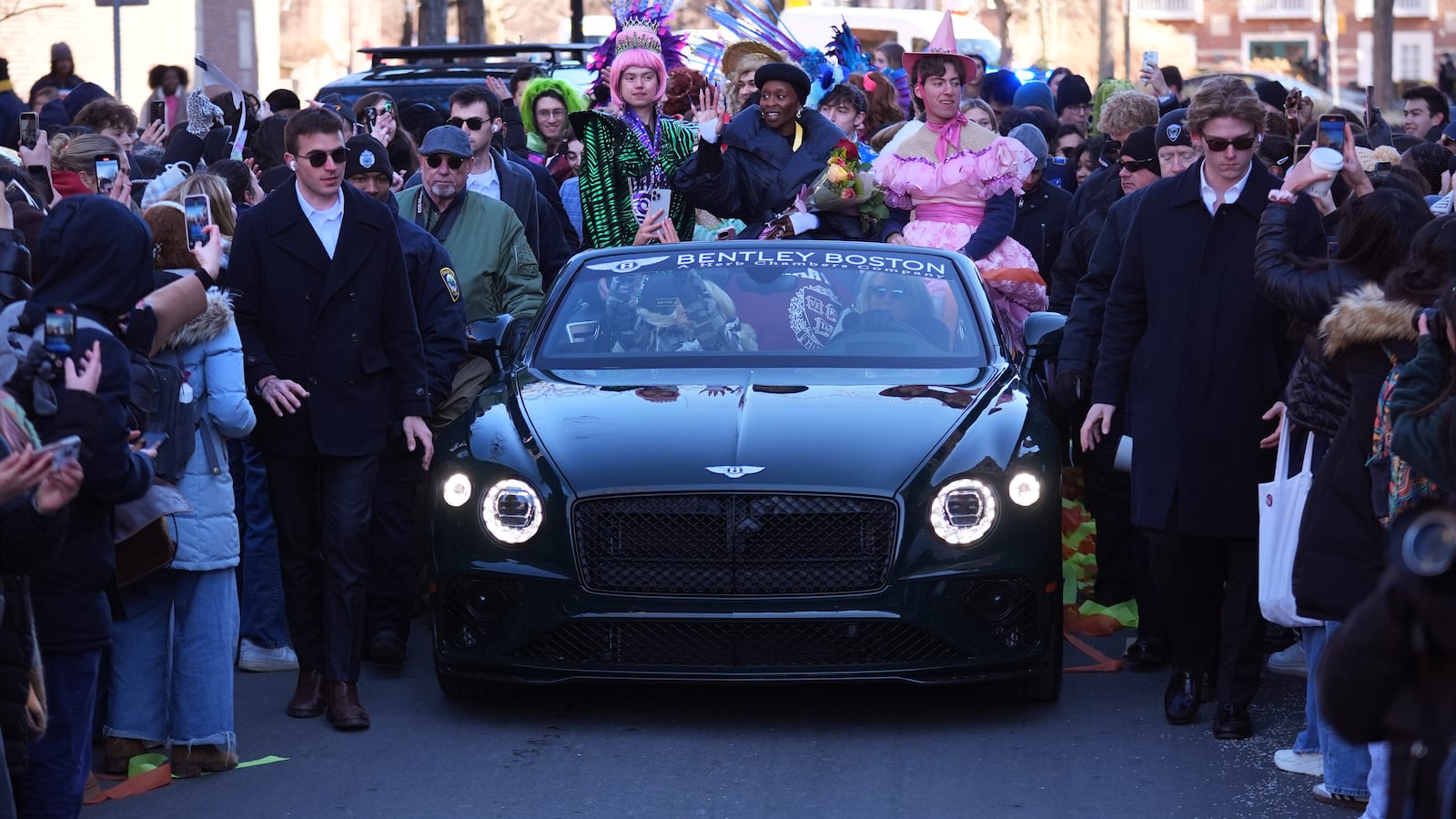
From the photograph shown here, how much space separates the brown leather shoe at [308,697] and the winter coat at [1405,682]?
459 centimetres

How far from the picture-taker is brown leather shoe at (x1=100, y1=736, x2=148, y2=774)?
651 cm

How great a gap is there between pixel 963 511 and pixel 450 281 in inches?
96.4

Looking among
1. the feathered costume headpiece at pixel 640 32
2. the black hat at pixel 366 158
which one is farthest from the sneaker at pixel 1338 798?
the feathered costume headpiece at pixel 640 32

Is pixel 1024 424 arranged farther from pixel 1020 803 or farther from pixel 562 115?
pixel 562 115

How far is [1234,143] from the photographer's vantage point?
7.09 m

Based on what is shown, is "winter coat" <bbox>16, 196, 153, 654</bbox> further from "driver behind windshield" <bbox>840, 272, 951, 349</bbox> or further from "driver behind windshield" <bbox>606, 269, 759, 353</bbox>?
"driver behind windshield" <bbox>840, 272, 951, 349</bbox>

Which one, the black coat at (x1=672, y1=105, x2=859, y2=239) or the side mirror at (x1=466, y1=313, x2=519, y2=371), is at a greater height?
the black coat at (x1=672, y1=105, x2=859, y2=239)

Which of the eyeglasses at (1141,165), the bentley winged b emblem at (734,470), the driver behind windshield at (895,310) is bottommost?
the bentley winged b emblem at (734,470)

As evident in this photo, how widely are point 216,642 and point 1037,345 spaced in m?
3.19

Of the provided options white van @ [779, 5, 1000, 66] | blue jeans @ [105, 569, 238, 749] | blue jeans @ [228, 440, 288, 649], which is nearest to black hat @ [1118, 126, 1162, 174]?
blue jeans @ [228, 440, 288, 649]

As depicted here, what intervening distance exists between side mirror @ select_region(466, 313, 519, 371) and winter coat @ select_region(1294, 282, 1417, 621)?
11.2ft

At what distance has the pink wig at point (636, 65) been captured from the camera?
10602mm

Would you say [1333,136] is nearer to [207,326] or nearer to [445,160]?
[207,326]

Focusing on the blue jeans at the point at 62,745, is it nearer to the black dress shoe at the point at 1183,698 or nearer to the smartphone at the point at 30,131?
the black dress shoe at the point at 1183,698
